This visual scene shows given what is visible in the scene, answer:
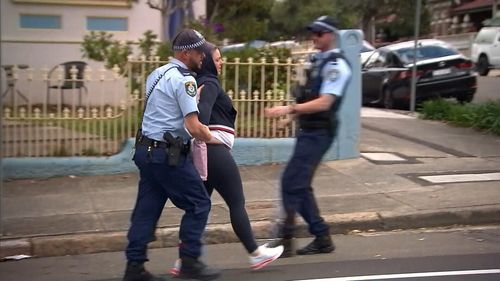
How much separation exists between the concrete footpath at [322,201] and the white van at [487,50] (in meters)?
17.7

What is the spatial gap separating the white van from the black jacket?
74.9ft

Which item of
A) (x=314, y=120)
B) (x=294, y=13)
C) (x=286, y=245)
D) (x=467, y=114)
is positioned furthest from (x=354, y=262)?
(x=294, y=13)

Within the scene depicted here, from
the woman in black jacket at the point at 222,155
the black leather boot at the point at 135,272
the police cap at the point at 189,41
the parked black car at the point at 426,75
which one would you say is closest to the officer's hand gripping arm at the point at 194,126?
the woman in black jacket at the point at 222,155

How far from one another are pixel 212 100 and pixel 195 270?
1.21 metres

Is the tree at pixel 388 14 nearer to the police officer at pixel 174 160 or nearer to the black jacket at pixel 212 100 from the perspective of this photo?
the black jacket at pixel 212 100

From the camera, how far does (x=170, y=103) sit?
5.00 m

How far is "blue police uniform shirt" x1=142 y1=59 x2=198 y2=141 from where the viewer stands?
16.1ft

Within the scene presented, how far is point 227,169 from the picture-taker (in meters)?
5.30

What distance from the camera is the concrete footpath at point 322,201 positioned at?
6.64 metres

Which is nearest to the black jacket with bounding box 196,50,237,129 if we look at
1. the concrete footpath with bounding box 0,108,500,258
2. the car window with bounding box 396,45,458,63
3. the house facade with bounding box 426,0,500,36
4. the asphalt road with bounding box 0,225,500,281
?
the asphalt road with bounding box 0,225,500,281

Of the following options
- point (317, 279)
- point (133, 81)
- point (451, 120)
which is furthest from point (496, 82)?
point (317, 279)

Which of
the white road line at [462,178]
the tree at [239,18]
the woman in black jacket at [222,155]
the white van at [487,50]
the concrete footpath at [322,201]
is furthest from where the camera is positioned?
the white van at [487,50]

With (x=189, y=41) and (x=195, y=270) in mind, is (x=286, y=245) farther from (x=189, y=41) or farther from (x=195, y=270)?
(x=189, y=41)

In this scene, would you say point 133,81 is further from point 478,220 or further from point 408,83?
point 408,83
